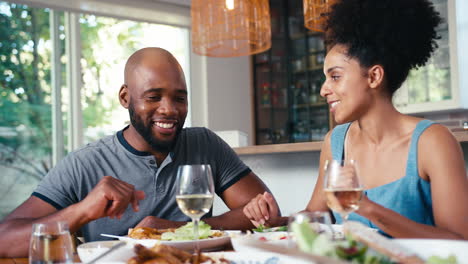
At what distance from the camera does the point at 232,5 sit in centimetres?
342

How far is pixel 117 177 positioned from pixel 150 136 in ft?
0.57

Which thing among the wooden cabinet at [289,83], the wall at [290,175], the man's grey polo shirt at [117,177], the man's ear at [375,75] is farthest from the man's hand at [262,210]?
the wooden cabinet at [289,83]

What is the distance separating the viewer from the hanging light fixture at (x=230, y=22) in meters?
3.49

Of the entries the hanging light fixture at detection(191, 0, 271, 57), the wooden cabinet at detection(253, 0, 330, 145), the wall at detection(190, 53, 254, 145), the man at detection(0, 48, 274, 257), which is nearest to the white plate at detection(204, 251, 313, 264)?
the man at detection(0, 48, 274, 257)

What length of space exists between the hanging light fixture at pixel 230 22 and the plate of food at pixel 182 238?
2.36 meters

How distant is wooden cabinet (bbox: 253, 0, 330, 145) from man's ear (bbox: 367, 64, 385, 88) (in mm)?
3935

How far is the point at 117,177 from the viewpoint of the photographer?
68.6 inches

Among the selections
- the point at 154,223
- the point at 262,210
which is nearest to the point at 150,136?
the point at 154,223

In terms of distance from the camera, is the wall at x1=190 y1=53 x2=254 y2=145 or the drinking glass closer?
the drinking glass

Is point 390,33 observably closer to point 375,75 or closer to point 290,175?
point 375,75

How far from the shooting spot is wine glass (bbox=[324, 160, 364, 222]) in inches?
39.8

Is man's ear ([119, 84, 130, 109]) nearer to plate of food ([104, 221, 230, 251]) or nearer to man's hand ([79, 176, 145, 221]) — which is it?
man's hand ([79, 176, 145, 221])

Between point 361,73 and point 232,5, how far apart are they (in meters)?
1.97

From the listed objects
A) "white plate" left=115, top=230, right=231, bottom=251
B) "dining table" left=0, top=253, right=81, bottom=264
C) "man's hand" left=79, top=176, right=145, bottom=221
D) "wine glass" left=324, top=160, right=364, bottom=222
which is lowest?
"dining table" left=0, top=253, right=81, bottom=264
